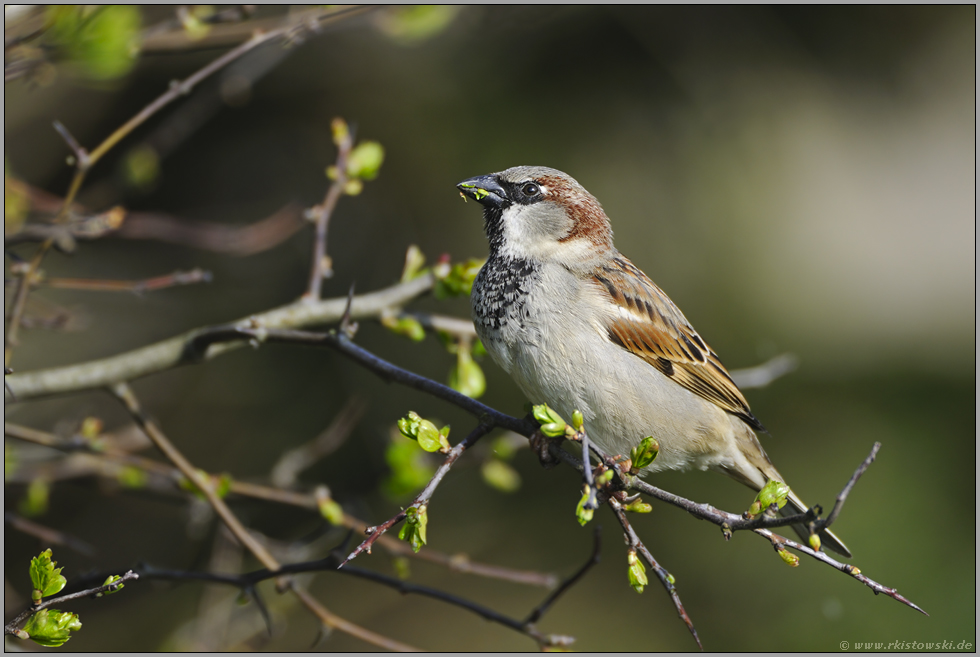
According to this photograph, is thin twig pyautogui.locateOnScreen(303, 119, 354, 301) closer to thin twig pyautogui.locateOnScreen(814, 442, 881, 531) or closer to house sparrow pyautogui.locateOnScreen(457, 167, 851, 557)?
house sparrow pyautogui.locateOnScreen(457, 167, 851, 557)

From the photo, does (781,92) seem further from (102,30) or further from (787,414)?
(102,30)

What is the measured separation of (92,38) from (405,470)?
4.42 feet

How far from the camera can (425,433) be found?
1.30 metres

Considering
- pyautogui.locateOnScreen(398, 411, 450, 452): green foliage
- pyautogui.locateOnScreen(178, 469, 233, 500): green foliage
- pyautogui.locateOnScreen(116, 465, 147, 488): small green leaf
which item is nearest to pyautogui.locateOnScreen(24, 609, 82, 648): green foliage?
pyautogui.locateOnScreen(398, 411, 450, 452): green foliage

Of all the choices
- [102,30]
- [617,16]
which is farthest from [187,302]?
[617,16]

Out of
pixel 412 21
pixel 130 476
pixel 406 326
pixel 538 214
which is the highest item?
pixel 412 21

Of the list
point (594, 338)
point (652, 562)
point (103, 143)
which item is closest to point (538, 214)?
point (594, 338)

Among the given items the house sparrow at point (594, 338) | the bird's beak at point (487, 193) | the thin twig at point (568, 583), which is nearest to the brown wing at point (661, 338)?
the house sparrow at point (594, 338)

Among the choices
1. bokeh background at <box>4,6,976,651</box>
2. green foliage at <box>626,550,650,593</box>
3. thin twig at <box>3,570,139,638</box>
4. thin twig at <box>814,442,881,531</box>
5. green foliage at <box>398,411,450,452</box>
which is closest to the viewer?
thin twig at <box>814,442,881,531</box>

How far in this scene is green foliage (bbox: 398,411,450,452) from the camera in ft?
4.25

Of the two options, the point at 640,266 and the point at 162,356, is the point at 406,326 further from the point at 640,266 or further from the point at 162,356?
the point at 640,266

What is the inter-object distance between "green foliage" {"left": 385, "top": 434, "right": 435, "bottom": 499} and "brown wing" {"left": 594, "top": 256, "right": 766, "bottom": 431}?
668 millimetres

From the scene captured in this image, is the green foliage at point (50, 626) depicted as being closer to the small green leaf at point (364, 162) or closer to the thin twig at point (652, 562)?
the thin twig at point (652, 562)

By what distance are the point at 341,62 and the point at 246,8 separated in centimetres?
233
